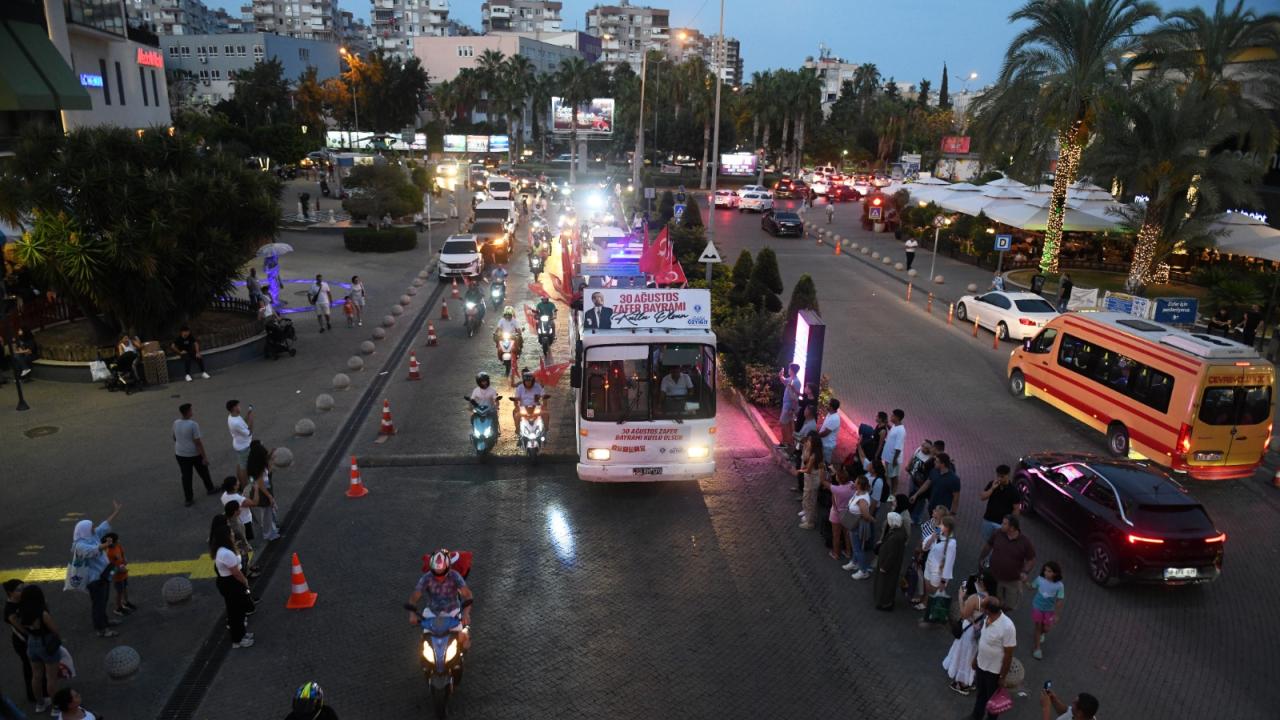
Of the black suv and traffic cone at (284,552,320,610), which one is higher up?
the black suv

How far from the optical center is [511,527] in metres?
11.7

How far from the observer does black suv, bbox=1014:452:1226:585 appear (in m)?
9.96

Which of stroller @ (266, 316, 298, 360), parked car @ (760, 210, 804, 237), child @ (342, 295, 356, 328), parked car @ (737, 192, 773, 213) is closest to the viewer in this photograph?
stroller @ (266, 316, 298, 360)

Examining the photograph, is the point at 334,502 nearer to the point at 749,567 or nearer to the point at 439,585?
the point at 439,585

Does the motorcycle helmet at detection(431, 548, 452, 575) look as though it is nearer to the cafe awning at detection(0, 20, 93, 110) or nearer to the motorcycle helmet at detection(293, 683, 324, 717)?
the motorcycle helmet at detection(293, 683, 324, 717)

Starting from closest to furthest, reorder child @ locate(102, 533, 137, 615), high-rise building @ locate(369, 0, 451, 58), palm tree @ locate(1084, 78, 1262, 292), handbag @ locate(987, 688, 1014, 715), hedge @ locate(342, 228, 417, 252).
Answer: handbag @ locate(987, 688, 1014, 715), child @ locate(102, 533, 137, 615), palm tree @ locate(1084, 78, 1262, 292), hedge @ locate(342, 228, 417, 252), high-rise building @ locate(369, 0, 451, 58)

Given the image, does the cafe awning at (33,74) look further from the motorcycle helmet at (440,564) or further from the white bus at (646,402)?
the motorcycle helmet at (440,564)

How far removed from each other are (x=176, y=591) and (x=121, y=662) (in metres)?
1.42

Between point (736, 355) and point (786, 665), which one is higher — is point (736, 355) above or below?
above

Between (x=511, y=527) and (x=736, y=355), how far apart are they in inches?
295

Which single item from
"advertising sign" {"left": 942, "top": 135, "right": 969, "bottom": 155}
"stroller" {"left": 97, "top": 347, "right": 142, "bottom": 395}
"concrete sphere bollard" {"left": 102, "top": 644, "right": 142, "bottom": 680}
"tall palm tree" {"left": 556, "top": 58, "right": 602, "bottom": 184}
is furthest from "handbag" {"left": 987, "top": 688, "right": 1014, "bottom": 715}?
"tall palm tree" {"left": 556, "top": 58, "right": 602, "bottom": 184}

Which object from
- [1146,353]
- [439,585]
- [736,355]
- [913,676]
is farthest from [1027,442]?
[439,585]

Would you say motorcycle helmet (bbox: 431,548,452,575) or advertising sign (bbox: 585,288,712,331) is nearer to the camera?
motorcycle helmet (bbox: 431,548,452,575)

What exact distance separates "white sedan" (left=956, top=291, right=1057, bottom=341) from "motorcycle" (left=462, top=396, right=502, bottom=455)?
15.7 m
